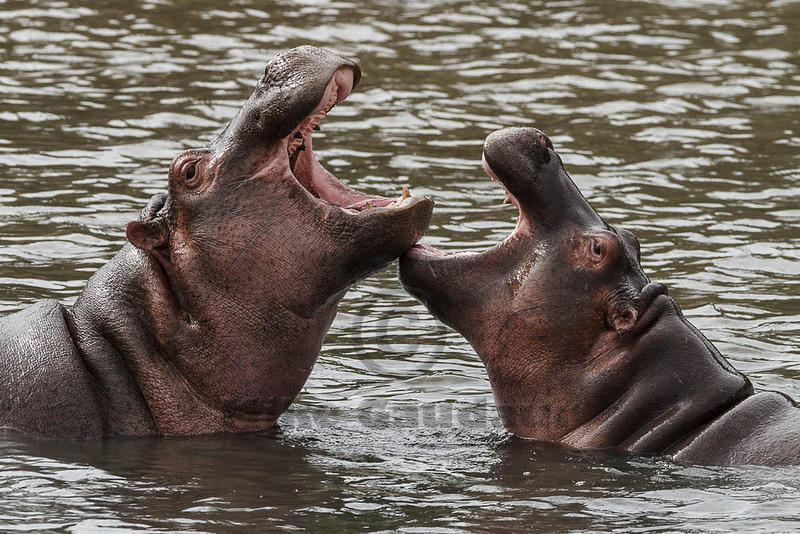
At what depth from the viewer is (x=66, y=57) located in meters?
18.7

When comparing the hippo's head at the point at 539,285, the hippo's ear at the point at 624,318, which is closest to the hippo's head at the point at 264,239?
the hippo's head at the point at 539,285

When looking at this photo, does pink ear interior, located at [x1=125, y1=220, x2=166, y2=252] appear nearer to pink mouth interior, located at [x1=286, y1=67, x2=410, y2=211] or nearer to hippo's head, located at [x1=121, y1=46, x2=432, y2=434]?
hippo's head, located at [x1=121, y1=46, x2=432, y2=434]

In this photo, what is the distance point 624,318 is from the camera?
8.58m

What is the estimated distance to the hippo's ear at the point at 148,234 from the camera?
852 cm

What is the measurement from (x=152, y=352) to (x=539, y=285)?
202 centimetres

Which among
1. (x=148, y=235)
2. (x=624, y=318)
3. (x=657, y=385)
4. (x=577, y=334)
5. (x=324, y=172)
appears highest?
(x=324, y=172)

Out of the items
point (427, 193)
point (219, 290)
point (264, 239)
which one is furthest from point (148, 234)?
point (427, 193)

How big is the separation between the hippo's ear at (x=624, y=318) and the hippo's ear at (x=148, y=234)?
232cm

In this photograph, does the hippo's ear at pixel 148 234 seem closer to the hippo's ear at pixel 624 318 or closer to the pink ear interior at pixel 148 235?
the pink ear interior at pixel 148 235

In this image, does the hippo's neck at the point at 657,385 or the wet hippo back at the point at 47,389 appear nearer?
the wet hippo back at the point at 47,389

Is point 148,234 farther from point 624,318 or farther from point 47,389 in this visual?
point 624,318

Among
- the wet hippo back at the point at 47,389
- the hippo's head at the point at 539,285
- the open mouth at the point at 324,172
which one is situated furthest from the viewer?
the hippo's head at the point at 539,285

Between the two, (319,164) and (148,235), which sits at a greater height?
(319,164)

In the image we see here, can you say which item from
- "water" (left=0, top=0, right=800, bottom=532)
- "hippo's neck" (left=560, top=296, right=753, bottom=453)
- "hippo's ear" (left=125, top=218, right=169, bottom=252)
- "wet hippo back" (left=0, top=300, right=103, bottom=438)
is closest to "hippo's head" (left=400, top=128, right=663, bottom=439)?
"hippo's neck" (left=560, top=296, right=753, bottom=453)
